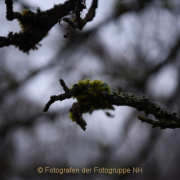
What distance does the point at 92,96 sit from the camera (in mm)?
1171

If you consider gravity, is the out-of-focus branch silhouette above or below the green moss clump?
above

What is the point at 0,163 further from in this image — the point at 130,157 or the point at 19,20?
the point at 19,20

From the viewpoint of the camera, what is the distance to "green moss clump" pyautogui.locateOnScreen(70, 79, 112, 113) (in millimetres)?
1156

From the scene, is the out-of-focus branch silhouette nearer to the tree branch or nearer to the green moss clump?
the tree branch

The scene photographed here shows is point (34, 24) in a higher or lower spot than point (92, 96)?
higher

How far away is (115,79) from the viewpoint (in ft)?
17.2

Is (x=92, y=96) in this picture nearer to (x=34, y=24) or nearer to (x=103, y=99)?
(x=103, y=99)

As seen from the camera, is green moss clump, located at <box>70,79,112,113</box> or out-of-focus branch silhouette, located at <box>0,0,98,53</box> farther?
green moss clump, located at <box>70,79,112,113</box>

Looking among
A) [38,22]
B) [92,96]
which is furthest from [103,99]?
[38,22]

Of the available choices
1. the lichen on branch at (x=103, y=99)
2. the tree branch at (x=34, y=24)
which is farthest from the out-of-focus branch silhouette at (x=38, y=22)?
the lichen on branch at (x=103, y=99)

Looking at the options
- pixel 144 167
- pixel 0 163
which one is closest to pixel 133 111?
pixel 144 167

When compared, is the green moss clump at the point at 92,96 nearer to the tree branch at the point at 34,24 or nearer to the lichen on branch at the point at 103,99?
the lichen on branch at the point at 103,99

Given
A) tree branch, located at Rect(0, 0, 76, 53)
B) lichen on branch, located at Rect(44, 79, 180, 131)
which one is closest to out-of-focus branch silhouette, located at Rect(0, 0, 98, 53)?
tree branch, located at Rect(0, 0, 76, 53)

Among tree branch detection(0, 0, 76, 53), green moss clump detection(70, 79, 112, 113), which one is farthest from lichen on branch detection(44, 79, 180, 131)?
tree branch detection(0, 0, 76, 53)
